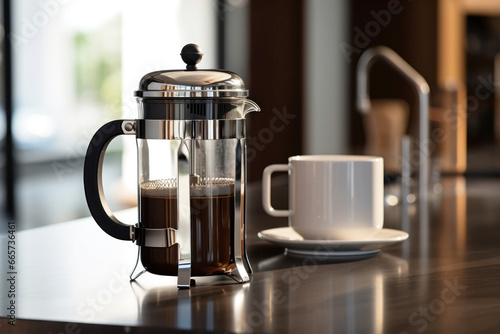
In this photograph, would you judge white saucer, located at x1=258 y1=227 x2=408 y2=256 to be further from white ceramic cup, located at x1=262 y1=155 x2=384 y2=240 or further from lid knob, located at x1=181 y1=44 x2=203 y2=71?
lid knob, located at x1=181 y1=44 x2=203 y2=71

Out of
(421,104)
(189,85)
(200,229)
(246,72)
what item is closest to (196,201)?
(200,229)

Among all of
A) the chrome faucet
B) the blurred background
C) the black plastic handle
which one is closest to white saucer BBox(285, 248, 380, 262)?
the black plastic handle

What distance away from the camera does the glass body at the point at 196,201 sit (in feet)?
2.70

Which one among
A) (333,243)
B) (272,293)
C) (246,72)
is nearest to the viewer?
(272,293)

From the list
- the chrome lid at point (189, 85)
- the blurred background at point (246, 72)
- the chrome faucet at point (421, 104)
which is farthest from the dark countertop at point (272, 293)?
the blurred background at point (246, 72)

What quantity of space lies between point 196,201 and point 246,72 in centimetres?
464

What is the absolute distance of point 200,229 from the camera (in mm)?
824

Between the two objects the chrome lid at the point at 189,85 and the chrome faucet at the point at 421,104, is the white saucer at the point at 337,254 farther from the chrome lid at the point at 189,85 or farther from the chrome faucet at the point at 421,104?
the chrome faucet at the point at 421,104

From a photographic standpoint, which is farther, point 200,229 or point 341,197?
point 341,197

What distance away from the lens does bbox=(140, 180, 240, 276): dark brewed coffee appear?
0.82 metres

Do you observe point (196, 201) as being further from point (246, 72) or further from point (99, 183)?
point (246, 72)

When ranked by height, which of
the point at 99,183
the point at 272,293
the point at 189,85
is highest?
the point at 189,85

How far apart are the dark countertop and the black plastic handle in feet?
0.21

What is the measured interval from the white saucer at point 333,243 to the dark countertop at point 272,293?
0.02 metres
